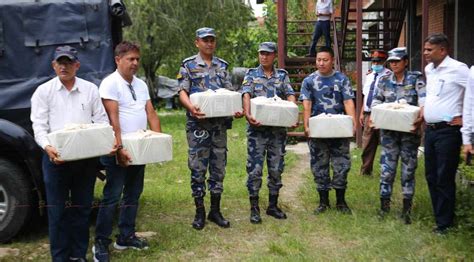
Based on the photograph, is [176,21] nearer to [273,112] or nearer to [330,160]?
[330,160]

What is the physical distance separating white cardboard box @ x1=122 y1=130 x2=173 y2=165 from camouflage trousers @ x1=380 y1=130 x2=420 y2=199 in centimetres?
229

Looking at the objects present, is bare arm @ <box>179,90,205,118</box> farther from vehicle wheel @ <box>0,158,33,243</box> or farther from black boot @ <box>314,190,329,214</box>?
black boot @ <box>314,190,329,214</box>

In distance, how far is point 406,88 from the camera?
230 inches

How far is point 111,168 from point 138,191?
1.44 ft

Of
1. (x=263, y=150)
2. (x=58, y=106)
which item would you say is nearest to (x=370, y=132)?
(x=263, y=150)

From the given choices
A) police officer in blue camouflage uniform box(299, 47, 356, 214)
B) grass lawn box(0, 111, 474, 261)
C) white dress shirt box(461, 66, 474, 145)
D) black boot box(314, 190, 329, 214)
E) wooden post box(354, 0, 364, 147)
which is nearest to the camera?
white dress shirt box(461, 66, 474, 145)

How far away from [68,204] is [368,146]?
15.6 feet

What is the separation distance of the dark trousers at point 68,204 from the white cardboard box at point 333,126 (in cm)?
235

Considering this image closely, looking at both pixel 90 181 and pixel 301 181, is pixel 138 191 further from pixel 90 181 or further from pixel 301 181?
pixel 301 181

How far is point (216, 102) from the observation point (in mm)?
5387

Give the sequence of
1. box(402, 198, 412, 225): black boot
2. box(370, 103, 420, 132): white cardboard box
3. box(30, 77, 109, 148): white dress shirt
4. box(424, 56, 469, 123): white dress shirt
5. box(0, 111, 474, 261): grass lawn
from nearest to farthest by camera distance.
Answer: box(30, 77, 109, 148): white dress shirt → box(0, 111, 474, 261): grass lawn → box(424, 56, 469, 123): white dress shirt → box(370, 103, 420, 132): white cardboard box → box(402, 198, 412, 225): black boot

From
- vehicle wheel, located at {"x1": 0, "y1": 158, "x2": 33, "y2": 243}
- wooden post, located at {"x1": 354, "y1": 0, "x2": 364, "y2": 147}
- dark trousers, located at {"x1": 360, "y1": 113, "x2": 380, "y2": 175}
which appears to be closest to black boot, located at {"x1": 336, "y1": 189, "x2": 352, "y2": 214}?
dark trousers, located at {"x1": 360, "y1": 113, "x2": 380, "y2": 175}

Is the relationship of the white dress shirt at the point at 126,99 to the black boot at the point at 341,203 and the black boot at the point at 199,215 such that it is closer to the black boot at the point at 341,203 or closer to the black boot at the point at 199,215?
the black boot at the point at 199,215

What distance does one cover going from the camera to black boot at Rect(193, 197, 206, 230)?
5795 millimetres
